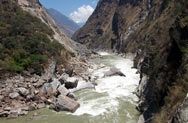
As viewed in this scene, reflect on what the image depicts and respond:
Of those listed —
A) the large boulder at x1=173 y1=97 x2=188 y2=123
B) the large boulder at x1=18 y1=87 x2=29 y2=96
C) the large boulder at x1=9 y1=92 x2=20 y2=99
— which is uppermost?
the large boulder at x1=173 y1=97 x2=188 y2=123

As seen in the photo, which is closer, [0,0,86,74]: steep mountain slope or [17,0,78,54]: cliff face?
[0,0,86,74]: steep mountain slope

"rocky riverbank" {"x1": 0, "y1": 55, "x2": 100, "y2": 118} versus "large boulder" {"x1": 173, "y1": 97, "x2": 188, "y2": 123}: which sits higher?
"large boulder" {"x1": 173, "y1": 97, "x2": 188, "y2": 123}

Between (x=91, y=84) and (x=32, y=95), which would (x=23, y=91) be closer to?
(x=32, y=95)

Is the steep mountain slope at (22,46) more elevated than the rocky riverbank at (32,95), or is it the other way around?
the steep mountain slope at (22,46)

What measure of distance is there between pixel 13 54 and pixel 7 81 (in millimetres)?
5621

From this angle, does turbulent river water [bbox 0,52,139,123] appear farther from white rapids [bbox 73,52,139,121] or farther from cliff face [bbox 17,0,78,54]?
cliff face [bbox 17,0,78,54]

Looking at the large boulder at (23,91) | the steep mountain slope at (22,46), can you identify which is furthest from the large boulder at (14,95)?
the steep mountain slope at (22,46)

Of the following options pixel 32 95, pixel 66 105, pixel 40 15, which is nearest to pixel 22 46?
pixel 32 95

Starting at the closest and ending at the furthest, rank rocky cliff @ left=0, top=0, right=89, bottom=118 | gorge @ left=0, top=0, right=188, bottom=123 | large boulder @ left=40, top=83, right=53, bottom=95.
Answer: gorge @ left=0, top=0, right=188, bottom=123 < rocky cliff @ left=0, top=0, right=89, bottom=118 < large boulder @ left=40, top=83, right=53, bottom=95

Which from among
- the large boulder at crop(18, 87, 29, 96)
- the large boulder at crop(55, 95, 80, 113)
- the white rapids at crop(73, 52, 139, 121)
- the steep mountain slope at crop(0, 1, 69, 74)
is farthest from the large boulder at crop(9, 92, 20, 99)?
the white rapids at crop(73, 52, 139, 121)

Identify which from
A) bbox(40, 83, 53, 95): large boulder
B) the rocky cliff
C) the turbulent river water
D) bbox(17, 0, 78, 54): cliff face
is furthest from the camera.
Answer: bbox(17, 0, 78, 54): cliff face

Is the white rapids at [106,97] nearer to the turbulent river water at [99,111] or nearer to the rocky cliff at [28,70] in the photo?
the turbulent river water at [99,111]

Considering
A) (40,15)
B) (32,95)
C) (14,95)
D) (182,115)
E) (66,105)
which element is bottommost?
(66,105)

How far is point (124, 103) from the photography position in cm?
1499
